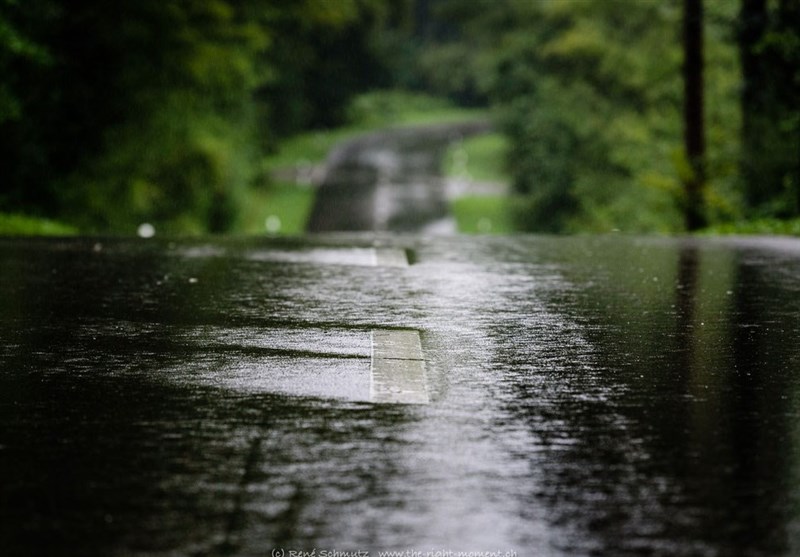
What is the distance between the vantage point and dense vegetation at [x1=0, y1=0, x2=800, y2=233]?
28047 millimetres

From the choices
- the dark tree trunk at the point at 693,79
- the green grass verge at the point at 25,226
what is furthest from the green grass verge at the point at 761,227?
the green grass verge at the point at 25,226

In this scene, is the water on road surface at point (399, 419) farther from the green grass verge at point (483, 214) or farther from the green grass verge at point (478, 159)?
the green grass verge at point (478, 159)

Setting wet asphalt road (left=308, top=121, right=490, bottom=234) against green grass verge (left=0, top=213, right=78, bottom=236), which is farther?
wet asphalt road (left=308, top=121, right=490, bottom=234)

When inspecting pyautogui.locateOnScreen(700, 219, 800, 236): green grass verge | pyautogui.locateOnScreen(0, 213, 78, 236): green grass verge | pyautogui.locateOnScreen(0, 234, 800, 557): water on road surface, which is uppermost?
pyautogui.locateOnScreen(0, 213, 78, 236): green grass verge

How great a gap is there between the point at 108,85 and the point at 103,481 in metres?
30.7

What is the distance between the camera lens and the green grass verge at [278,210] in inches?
2260

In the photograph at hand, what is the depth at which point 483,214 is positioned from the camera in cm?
6300

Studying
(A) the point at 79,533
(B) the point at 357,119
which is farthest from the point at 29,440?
(B) the point at 357,119

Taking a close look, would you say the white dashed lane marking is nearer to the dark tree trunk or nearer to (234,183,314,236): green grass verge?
the dark tree trunk

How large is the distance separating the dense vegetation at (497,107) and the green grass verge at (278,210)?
0.76 metres

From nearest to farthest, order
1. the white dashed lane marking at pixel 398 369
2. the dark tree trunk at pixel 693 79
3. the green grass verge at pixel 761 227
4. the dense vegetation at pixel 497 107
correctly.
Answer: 1. the white dashed lane marking at pixel 398 369
2. the green grass verge at pixel 761 227
3. the dense vegetation at pixel 497 107
4. the dark tree trunk at pixel 693 79

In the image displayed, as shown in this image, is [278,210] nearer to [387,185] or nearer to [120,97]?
[387,185]

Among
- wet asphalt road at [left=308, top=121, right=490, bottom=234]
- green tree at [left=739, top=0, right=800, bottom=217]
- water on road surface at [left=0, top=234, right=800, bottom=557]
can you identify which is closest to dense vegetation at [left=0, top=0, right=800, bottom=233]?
green tree at [left=739, top=0, right=800, bottom=217]

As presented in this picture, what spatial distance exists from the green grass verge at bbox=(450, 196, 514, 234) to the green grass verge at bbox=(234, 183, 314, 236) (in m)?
6.61
